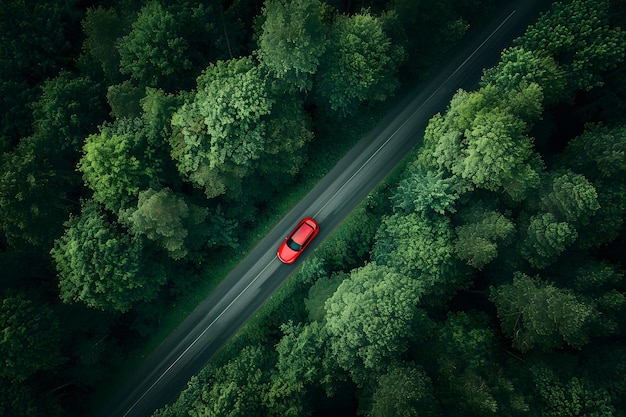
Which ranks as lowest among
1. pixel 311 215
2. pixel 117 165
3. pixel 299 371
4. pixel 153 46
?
pixel 299 371

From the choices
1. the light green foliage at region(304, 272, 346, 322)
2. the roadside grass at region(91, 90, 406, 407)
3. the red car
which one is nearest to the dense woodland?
the light green foliage at region(304, 272, 346, 322)

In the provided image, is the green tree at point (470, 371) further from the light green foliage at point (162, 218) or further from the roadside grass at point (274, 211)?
the light green foliage at point (162, 218)

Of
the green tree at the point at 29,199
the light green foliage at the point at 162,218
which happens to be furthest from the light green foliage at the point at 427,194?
the green tree at the point at 29,199

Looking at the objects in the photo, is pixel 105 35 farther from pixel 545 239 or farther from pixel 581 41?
pixel 581 41

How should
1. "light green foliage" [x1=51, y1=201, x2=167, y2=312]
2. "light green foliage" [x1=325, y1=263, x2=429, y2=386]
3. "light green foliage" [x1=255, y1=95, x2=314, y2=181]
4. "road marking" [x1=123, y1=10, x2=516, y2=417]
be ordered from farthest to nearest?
"road marking" [x1=123, y1=10, x2=516, y2=417] → "light green foliage" [x1=255, y1=95, x2=314, y2=181] → "light green foliage" [x1=51, y1=201, x2=167, y2=312] → "light green foliage" [x1=325, y1=263, x2=429, y2=386]

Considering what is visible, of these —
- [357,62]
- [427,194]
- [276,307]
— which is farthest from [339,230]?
[357,62]

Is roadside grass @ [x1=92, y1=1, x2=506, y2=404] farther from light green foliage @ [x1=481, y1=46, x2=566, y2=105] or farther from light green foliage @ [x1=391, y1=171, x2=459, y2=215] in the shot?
light green foliage @ [x1=481, y1=46, x2=566, y2=105]

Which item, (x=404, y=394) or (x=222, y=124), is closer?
(x=404, y=394)
